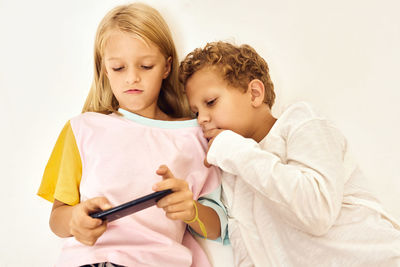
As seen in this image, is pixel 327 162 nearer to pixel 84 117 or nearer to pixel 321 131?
pixel 321 131

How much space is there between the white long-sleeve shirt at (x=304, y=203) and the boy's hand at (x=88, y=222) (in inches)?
13.0

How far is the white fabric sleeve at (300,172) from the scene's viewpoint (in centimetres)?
85

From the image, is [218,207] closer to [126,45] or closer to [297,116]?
[297,116]

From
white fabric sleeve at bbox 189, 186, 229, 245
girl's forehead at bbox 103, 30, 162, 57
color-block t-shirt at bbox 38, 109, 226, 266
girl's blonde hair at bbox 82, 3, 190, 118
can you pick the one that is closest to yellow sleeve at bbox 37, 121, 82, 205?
color-block t-shirt at bbox 38, 109, 226, 266

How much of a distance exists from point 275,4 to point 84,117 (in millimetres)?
853

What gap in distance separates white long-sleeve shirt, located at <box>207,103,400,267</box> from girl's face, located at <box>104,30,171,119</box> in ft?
1.02

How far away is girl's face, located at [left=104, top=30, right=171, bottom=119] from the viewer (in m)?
1.08

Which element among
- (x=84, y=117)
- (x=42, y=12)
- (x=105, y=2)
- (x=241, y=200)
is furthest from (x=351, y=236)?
(x=42, y=12)

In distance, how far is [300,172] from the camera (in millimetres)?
879

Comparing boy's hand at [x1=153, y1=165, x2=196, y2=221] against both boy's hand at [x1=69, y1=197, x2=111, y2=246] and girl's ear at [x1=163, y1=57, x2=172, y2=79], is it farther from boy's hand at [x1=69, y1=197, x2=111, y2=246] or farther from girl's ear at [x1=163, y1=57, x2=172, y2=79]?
girl's ear at [x1=163, y1=57, x2=172, y2=79]

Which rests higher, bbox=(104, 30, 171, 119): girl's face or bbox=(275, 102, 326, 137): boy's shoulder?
bbox=(104, 30, 171, 119): girl's face

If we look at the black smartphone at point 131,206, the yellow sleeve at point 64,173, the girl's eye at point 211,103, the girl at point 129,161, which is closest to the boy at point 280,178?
the girl's eye at point 211,103

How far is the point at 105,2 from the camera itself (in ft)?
4.62

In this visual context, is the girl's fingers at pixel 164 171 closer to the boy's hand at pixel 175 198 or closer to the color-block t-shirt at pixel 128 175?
the boy's hand at pixel 175 198
